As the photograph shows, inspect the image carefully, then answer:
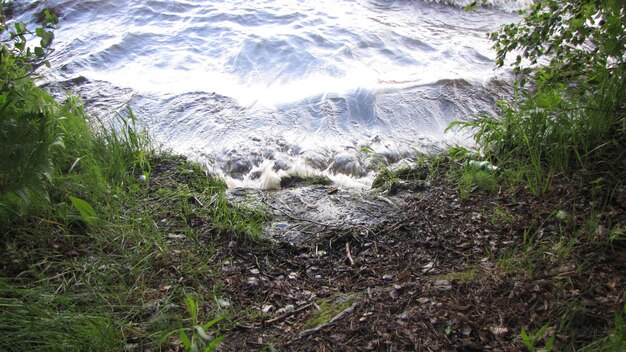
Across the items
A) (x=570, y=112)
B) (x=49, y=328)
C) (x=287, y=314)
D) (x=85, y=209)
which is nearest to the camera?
(x=49, y=328)

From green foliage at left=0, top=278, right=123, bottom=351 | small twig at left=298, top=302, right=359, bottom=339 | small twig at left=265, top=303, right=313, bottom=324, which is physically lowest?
small twig at left=265, top=303, right=313, bottom=324

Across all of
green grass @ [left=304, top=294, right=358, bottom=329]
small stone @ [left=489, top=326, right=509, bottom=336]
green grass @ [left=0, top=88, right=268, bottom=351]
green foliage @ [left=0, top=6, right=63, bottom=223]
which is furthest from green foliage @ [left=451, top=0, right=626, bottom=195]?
green foliage @ [left=0, top=6, right=63, bottom=223]

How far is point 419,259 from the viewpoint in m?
3.05

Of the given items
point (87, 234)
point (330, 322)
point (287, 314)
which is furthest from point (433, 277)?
point (87, 234)

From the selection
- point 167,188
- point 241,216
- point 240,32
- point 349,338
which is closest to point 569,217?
point 349,338

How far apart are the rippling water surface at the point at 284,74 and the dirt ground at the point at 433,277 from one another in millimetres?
1248

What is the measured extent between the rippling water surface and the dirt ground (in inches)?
49.1

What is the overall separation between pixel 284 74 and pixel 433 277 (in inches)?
168

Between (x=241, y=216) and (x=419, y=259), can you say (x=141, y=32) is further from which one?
(x=419, y=259)

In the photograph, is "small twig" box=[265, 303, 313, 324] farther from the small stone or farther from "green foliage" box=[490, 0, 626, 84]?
"green foliage" box=[490, 0, 626, 84]

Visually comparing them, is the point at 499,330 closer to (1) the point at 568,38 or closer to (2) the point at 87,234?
(1) the point at 568,38

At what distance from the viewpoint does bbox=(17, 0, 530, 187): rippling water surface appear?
16.5 feet

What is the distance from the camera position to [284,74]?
21.0 feet

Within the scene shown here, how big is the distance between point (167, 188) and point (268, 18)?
5.02 m
